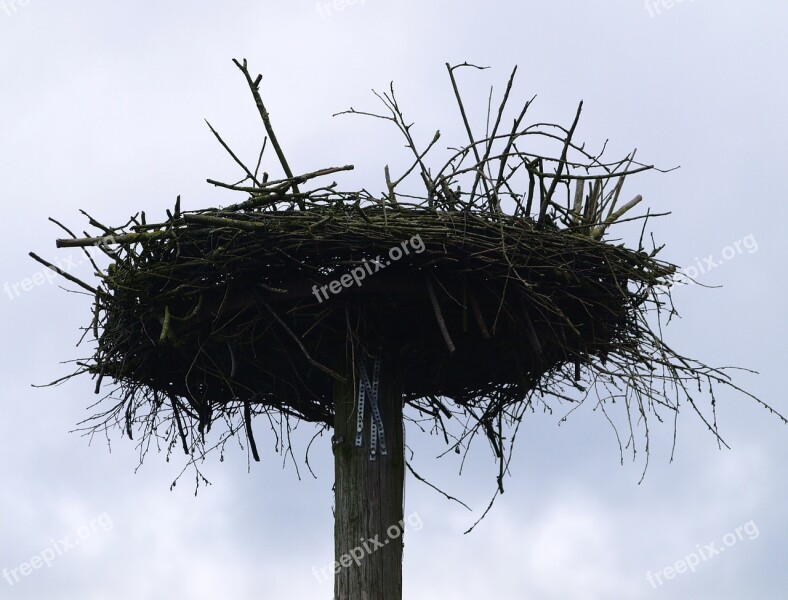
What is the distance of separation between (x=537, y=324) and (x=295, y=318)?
1.13 metres

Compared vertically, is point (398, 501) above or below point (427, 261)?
below

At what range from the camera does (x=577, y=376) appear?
6.23 m

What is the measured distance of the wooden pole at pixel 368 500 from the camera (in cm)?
568

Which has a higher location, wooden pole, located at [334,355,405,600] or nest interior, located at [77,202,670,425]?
nest interior, located at [77,202,670,425]

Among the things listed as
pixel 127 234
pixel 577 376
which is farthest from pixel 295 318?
A: pixel 577 376

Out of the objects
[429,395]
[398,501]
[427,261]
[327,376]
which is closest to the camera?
[427,261]

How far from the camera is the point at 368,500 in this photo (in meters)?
5.79

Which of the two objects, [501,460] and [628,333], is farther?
[501,460]

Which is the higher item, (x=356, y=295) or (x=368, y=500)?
(x=356, y=295)

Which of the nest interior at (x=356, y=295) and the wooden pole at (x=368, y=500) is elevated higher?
the nest interior at (x=356, y=295)

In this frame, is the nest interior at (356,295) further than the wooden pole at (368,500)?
No

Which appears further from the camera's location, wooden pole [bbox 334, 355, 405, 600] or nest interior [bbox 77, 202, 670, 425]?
wooden pole [bbox 334, 355, 405, 600]

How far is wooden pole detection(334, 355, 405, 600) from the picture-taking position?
5.68 m

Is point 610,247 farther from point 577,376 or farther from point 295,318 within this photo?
point 295,318
